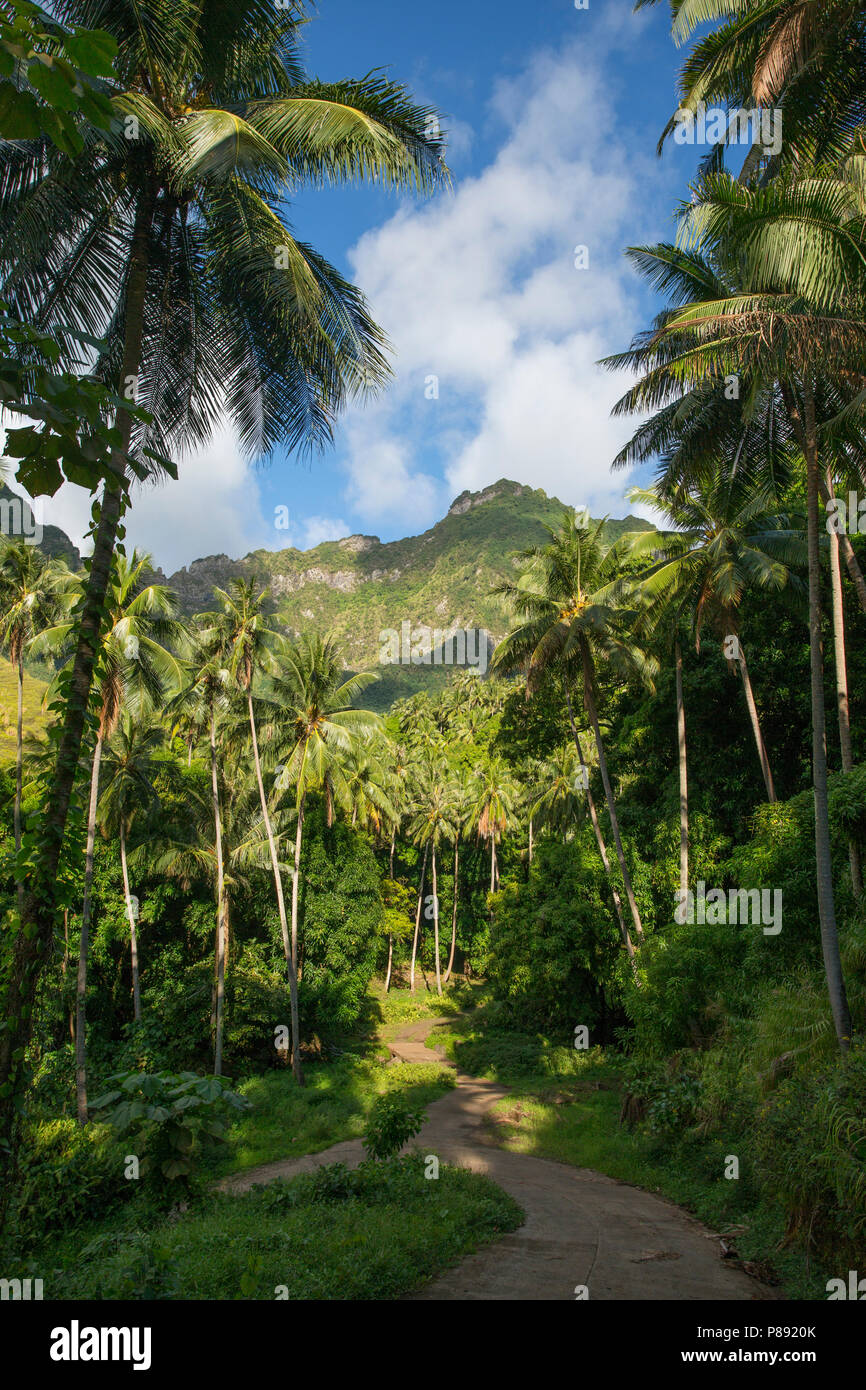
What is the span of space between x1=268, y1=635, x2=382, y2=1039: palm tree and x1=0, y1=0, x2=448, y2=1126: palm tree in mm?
16845

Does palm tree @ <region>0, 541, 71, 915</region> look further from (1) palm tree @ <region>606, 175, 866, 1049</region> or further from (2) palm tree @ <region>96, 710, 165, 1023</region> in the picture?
(1) palm tree @ <region>606, 175, 866, 1049</region>

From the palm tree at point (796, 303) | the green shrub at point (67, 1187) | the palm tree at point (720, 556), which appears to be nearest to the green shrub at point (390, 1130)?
the green shrub at point (67, 1187)

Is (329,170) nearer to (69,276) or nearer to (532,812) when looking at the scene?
(69,276)

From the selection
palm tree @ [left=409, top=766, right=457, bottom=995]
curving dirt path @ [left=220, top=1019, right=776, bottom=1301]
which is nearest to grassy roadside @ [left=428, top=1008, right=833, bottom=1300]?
curving dirt path @ [left=220, top=1019, right=776, bottom=1301]

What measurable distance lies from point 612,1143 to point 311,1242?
10190 mm

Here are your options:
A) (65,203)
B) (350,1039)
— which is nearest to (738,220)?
(65,203)

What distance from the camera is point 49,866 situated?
4691mm

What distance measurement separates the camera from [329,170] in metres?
7.61

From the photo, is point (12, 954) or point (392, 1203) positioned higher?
point (12, 954)

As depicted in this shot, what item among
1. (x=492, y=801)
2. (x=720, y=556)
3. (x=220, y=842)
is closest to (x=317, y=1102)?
(x=220, y=842)

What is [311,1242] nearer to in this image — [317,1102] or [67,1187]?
[67,1187]

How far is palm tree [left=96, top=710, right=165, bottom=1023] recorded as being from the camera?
2381 cm

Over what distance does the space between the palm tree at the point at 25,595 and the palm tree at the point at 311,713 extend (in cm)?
702

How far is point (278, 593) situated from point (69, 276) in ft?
503
